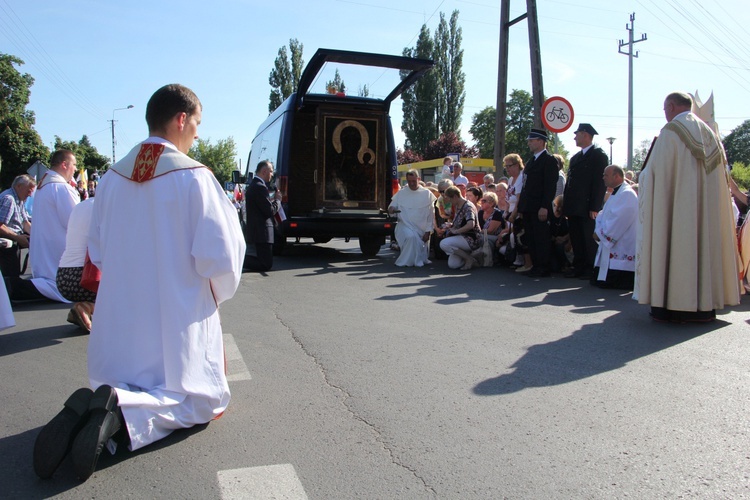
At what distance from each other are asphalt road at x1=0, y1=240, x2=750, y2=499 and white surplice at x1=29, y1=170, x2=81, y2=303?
4.11ft

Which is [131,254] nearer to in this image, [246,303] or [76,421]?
[76,421]

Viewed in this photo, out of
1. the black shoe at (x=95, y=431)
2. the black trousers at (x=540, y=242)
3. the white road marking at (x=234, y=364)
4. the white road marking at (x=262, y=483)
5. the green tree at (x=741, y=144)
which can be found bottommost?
the white road marking at (x=262, y=483)

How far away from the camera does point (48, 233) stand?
306 inches

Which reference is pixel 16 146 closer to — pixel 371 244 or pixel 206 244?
pixel 371 244

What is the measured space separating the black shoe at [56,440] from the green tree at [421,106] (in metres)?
51.3

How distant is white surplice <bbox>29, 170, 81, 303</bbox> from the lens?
25.1 ft

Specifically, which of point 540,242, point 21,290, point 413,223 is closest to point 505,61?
point 413,223

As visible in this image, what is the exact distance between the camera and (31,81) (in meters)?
52.5

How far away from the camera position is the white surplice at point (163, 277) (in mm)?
3152

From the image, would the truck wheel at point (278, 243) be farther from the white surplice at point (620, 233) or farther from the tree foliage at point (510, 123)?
the tree foliage at point (510, 123)

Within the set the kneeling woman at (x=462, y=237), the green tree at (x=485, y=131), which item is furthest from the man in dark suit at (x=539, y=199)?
the green tree at (x=485, y=131)

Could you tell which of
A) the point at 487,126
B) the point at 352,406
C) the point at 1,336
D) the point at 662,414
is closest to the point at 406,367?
the point at 352,406

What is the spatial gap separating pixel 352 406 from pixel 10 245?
637 centimetres

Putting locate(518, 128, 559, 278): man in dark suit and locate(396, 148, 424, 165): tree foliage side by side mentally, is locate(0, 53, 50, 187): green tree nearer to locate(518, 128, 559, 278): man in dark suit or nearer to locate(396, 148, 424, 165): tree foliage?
locate(396, 148, 424, 165): tree foliage
